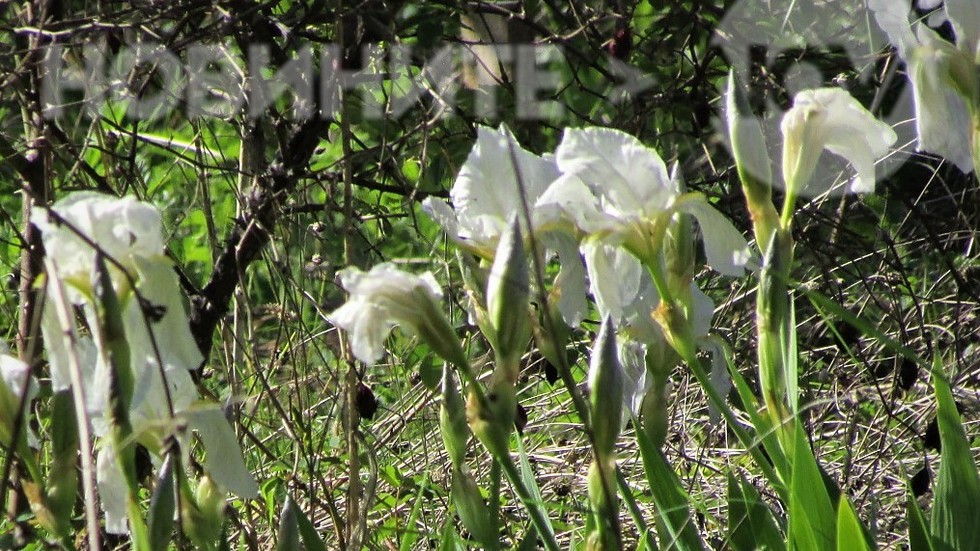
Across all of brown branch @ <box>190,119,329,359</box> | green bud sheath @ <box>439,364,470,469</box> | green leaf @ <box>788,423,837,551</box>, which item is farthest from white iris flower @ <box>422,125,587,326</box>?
brown branch @ <box>190,119,329,359</box>

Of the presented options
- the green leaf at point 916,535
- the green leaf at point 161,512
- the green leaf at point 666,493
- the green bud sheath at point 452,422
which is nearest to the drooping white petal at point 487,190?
the green bud sheath at point 452,422

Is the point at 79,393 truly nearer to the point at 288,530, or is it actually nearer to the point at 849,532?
the point at 288,530

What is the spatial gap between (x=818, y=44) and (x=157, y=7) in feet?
4.07

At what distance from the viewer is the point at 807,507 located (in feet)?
2.97

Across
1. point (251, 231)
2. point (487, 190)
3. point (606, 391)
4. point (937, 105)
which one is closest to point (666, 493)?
point (606, 391)

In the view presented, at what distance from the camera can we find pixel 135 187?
1635 millimetres

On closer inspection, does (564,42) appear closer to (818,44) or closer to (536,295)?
(818,44)

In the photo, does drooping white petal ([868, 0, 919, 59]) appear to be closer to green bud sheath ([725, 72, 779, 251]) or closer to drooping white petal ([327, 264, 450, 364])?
green bud sheath ([725, 72, 779, 251])

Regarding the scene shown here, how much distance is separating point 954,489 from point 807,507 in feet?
0.59

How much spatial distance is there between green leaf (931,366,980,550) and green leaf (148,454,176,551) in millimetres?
675

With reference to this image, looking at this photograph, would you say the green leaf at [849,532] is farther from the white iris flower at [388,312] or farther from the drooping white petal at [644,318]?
the white iris flower at [388,312]

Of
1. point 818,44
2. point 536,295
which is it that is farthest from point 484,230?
point 818,44

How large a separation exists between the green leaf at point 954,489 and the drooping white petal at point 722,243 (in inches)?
8.1

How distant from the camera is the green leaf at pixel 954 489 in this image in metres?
0.97
